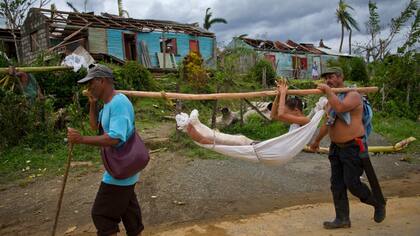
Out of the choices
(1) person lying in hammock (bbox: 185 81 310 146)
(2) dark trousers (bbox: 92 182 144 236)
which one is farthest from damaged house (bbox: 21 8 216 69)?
(2) dark trousers (bbox: 92 182 144 236)

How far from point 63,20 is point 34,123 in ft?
34.7

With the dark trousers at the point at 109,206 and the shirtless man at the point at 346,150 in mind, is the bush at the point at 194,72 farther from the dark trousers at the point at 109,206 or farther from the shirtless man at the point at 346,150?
the dark trousers at the point at 109,206

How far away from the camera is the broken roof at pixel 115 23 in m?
17.8

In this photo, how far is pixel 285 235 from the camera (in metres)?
4.12

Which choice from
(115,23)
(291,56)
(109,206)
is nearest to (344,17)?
(291,56)

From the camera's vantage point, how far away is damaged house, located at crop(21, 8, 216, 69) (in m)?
17.7

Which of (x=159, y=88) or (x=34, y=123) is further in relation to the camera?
(x=159, y=88)

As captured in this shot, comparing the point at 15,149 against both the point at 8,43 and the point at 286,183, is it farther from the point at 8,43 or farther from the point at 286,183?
the point at 8,43

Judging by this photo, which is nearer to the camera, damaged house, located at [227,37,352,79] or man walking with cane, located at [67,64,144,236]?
man walking with cane, located at [67,64,144,236]

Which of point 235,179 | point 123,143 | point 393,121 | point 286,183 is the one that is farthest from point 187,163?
point 393,121

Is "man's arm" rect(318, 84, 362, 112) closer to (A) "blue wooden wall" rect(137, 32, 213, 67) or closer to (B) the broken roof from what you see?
(B) the broken roof

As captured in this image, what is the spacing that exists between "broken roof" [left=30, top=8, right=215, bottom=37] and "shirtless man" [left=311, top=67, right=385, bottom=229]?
15.7 meters

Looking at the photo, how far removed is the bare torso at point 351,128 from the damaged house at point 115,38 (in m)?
14.0

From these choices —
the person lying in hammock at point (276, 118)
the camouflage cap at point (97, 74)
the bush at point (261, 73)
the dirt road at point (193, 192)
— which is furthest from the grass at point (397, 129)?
the bush at point (261, 73)
